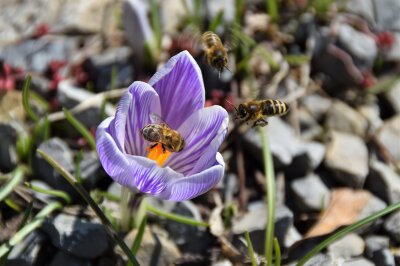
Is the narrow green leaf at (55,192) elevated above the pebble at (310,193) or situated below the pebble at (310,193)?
above

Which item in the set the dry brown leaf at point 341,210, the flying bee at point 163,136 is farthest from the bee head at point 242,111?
the dry brown leaf at point 341,210

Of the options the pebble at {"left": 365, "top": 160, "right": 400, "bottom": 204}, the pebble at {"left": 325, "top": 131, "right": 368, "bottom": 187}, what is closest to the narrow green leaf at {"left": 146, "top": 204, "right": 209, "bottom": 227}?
the pebble at {"left": 325, "top": 131, "right": 368, "bottom": 187}

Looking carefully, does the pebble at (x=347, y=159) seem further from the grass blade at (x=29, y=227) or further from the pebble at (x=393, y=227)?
the grass blade at (x=29, y=227)

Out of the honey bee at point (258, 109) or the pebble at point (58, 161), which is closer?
the honey bee at point (258, 109)

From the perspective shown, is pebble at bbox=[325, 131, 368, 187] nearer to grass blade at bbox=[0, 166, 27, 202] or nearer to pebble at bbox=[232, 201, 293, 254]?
pebble at bbox=[232, 201, 293, 254]

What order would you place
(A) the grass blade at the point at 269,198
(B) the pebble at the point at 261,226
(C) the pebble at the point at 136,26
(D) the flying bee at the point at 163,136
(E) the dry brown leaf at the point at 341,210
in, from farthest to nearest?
(C) the pebble at the point at 136,26 < (E) the dry brown leaf at the point at 341,210 < (B) the pebble at the point at 261,226 < (A) the grass blade at the point at 269,198 < (D) the flying bee at the point at 163,136

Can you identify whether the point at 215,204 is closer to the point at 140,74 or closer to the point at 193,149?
the point at 193,149

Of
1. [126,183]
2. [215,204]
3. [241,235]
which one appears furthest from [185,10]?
[126,183]

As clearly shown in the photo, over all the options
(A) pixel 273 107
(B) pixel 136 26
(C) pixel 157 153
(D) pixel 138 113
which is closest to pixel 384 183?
(A) pixel 273 107
